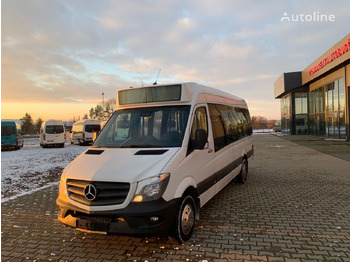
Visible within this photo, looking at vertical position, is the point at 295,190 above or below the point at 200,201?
below

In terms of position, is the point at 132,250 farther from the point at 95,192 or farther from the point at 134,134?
the point at 134,134

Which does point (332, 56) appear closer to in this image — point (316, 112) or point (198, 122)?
point (316, 112)

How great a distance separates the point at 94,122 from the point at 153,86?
80.1 ft

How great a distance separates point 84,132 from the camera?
87.6 ft

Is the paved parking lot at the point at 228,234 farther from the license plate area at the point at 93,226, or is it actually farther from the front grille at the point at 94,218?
the front grille at the point at 94,218

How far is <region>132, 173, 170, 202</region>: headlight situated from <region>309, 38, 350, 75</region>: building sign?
2033 centimetres

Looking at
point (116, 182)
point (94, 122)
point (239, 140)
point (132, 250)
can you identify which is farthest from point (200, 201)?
point (94, 122)

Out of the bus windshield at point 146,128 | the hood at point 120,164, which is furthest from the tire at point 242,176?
the hood at point 120,164

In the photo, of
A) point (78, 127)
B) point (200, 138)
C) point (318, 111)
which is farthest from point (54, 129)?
point (318, 111)

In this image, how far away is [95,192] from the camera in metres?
3.52

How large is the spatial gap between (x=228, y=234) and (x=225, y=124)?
8.63 ft

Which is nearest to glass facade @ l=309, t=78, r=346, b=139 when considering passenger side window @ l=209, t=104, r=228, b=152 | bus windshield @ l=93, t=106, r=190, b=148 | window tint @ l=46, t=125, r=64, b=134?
passenger side window @ l=209, t=104, r=228, b=152

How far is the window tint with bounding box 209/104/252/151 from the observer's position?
17.7ft

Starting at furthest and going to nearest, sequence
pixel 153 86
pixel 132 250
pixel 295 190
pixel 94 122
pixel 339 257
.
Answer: pixel 94 122, pixel 295 190, pixel 153 86, pixel 132 250, pixel 339 257
